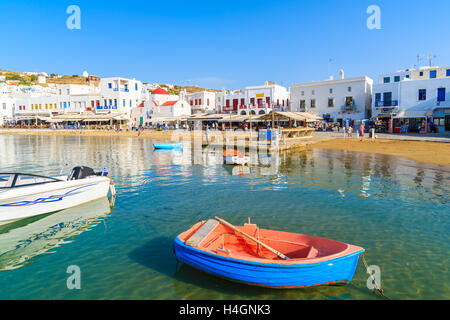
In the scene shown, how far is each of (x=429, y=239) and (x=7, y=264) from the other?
1109cm

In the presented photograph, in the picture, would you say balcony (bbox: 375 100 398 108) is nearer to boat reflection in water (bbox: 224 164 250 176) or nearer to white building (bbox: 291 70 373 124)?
white building (bbox: 291 70 373 124)

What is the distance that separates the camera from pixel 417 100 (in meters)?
37.8

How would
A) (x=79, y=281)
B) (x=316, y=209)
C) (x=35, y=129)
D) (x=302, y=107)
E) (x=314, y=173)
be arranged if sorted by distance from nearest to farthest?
(x=79, y=281) → (x=316, y=209) → (x=314, y=173) → (x=302, y=107) → (x=35, y=129)

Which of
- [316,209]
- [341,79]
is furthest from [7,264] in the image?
[341,79]

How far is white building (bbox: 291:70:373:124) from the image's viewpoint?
45000mm

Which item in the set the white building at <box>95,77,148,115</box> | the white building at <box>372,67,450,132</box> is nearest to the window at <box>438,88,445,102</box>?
the white building at <box>372,67,450,132</box>

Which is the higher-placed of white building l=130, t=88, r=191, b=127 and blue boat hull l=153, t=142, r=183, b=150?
white building l=130, t=88, r=191, b=127

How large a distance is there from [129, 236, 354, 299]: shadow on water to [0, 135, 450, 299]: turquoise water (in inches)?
0.9

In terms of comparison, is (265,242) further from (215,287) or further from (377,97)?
(377,97)

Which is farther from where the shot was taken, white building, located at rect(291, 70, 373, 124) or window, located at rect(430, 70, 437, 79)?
white building, located at rect(291, 70, 373, 124)

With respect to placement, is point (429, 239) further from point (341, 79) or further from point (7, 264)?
point (341, 79)

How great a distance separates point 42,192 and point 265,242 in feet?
25.6

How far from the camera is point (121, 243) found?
8211 millimetres
